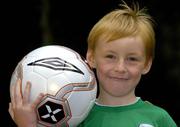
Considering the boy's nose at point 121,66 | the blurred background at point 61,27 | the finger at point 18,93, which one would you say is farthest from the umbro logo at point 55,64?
the blurred background at point 61,27

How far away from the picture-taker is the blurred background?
7867mm

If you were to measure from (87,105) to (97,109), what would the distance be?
32 centimetres

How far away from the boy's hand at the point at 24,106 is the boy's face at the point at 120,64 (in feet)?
1.87

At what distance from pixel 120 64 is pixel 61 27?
4.25 metres

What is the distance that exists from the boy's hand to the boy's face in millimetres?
569

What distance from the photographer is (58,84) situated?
3.55 meters

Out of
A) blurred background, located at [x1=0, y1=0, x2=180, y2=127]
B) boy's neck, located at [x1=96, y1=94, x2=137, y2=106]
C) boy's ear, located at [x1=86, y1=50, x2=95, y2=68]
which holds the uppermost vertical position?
boy's ear, located at [x1=86, y1=50, x2=95, y2=68]

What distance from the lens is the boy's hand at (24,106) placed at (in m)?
3.51

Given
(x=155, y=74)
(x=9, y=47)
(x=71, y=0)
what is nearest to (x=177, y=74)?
(x=155, y=74)

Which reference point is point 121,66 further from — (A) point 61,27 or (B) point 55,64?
(A) point 61,27

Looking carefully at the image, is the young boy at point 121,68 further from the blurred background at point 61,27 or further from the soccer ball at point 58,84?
the blurred background at point 61,27

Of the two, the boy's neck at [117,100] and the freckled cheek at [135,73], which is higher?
the freckled cheek at [135,73]

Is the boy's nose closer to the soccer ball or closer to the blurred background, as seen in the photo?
the soccer ball

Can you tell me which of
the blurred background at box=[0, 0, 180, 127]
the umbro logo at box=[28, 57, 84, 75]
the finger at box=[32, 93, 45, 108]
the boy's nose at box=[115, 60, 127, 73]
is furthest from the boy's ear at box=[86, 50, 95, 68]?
the blurred background at box=[0, 0, 180, 127]
